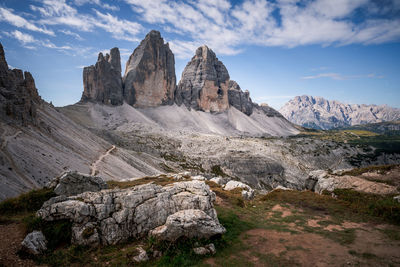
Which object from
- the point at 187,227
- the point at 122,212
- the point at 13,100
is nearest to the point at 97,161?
the point at 13,100

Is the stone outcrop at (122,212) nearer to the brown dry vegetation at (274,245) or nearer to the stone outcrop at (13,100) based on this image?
the brown dry vegetation at (274,245)

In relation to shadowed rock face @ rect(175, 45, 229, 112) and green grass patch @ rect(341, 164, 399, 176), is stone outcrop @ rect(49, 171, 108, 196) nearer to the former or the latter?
green grass patch @ rect(341, 164, 399, 176)

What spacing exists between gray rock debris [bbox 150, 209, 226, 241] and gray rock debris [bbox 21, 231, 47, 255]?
6.24 m

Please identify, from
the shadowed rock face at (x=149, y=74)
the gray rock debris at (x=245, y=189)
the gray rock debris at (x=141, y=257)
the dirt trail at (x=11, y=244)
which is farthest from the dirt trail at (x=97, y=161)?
the shadowed rock face at (x=149, y=74)

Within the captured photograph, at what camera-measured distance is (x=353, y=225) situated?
686 inches

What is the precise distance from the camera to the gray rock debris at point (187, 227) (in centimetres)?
1295

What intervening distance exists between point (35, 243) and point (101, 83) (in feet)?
502

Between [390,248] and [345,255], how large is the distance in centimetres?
328

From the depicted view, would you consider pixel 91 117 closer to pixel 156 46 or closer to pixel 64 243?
pixel 156 46

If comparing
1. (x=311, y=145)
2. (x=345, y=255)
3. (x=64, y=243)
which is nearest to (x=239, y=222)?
(x=345, y=255)

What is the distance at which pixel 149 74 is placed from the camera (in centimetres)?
16012

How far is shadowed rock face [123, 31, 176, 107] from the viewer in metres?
156

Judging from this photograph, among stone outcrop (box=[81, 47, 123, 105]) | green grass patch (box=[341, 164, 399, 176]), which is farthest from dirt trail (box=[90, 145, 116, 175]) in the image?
stone outcrop (box=[81, 47, 123, 105])

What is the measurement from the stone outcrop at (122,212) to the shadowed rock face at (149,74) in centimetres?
Result: 15068
